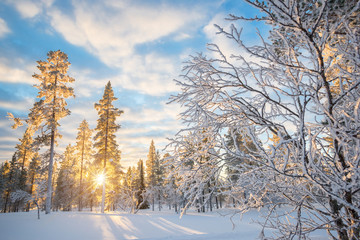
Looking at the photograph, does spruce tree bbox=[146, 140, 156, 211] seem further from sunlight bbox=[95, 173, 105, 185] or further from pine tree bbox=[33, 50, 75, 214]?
pine tree bbox=[33, 50, 75, 214]

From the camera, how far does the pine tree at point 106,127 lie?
19.3 meters

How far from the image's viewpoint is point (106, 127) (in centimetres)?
1972

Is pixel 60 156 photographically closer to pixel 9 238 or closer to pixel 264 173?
pixel 9 238

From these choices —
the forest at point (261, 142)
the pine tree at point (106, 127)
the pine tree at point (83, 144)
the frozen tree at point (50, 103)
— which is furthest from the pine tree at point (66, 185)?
the frozen tree at point (50, 103)

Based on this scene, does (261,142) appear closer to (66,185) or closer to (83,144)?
(83,144)

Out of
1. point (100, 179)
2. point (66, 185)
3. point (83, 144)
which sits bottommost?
point (66, 185)

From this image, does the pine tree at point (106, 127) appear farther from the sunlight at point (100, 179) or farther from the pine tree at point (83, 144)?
the pine tree at point (83, 144)

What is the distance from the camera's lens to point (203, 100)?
9.54 feet

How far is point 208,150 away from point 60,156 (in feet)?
52.5

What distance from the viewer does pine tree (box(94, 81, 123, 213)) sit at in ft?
63.2

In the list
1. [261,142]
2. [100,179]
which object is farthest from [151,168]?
[261,142]

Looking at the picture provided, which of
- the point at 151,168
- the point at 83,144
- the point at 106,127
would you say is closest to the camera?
the point at 106,127

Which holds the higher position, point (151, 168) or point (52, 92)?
point (52, 92)

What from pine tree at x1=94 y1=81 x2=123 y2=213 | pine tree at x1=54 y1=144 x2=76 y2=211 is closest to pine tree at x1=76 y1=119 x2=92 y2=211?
pine tree at x1=54 y1=144 x2=76 y2=211
